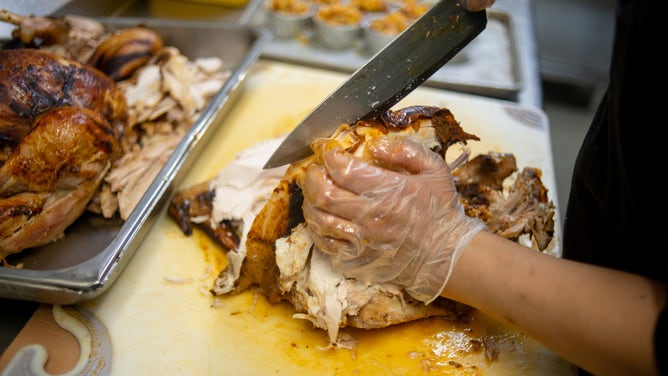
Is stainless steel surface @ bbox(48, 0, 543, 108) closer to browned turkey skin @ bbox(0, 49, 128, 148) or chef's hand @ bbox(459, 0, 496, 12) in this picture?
browned turkey skin @ bbox(0, 49, 128, 148)

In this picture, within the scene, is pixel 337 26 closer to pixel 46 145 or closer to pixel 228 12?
pixel 228 12

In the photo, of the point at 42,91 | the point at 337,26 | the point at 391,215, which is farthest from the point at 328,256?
the point at 337,26

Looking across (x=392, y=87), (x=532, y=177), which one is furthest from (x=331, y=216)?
(x=532, y=177)

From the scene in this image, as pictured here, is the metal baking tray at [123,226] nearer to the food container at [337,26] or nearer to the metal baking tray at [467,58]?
the metal baking tray at [467,58]

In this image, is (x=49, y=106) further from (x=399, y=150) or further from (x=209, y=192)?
(x=399, y=150)

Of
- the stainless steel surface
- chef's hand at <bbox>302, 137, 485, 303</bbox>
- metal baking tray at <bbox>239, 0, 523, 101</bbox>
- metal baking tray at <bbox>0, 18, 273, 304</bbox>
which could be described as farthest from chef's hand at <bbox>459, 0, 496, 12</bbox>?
the stainless steel surface
